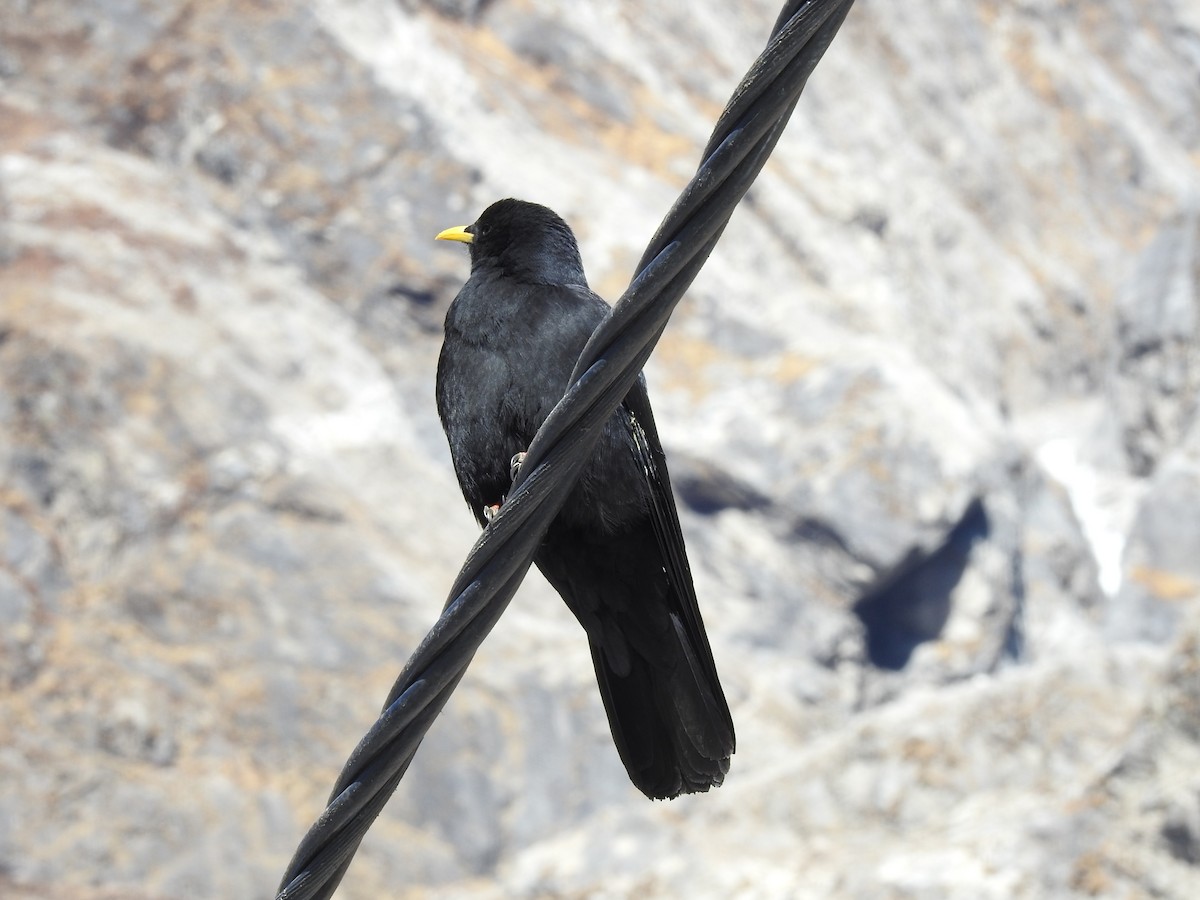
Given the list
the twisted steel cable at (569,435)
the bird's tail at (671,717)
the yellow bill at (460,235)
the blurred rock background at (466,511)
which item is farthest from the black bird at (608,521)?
the blurred rock background at (466,511)

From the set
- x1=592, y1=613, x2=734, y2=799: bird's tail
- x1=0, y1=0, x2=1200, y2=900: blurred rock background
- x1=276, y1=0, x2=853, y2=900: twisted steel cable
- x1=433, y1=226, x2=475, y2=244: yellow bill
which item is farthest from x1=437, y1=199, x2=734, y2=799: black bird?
x1=0, y1=0, x2=1200, y2=900: blurred rock background

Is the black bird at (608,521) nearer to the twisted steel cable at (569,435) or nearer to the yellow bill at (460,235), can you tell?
the yellow bill at (460,235)

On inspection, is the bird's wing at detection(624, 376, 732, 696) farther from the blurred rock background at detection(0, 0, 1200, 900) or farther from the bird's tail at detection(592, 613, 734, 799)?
the blurred rock background at detection(0, 0, 1200, 900)

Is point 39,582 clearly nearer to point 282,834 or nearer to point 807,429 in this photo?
point 282,834

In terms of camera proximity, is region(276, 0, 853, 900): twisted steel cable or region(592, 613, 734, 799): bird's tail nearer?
region(276, 0, 853, 900): twisted steel cable

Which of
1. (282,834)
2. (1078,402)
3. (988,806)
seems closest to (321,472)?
(282,834)
